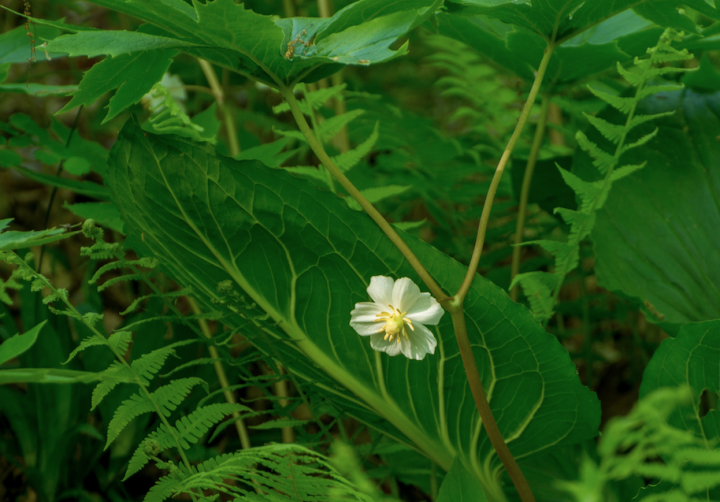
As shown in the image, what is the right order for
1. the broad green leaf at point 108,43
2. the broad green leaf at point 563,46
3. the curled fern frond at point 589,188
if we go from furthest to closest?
the broad green leaf at point 563,46 < the curled fern frond at point 589,188 < the broad green leaf at point 108,43

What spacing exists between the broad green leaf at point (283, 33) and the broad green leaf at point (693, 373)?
58 centimetres

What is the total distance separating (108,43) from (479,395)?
616 mm

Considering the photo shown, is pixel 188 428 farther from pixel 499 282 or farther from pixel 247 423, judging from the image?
pixel 499 282

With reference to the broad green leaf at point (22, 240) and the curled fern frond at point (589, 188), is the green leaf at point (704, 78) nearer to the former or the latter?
the curled fern frond at point (589, 188)

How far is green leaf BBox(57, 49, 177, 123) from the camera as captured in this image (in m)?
0.65

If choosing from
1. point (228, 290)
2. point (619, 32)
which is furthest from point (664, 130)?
point (228, 290)

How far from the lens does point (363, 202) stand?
26.3 inches

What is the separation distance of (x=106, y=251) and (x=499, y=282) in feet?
3.00

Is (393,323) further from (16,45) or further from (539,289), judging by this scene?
(16,45)

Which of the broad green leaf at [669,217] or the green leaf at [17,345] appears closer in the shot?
the green leaf at [17,345]

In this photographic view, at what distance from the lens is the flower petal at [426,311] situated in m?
0.63

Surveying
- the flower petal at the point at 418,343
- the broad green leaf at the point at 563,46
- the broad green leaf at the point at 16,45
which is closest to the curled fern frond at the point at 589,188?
the broad green leaf at the point at 563,46

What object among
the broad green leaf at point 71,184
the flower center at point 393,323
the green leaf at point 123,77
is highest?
the green leaf at point 123,77

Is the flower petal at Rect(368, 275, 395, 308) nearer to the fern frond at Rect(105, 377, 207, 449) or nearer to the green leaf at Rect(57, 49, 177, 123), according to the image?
the fern frond at Rect(105, 377, 207, 449)
